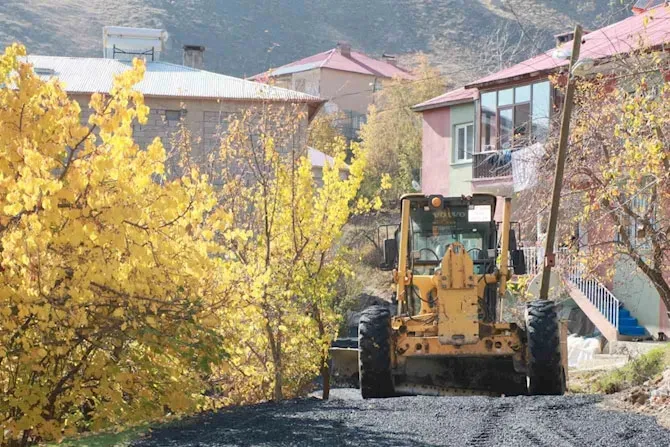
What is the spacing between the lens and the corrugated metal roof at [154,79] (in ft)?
132

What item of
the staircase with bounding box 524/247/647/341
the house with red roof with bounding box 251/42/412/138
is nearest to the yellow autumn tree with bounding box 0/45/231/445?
the staircase with bounding box 524/247/647/341

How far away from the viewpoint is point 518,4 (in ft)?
376

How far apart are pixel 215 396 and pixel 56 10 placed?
10298cm

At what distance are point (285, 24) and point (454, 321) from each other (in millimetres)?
108096

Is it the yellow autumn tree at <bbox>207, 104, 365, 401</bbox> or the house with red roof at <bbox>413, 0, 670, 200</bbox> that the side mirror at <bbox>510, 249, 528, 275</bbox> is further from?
the house with red roof at <bbox>413, 0, 670, 200</bbox>

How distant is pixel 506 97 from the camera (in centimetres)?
3400

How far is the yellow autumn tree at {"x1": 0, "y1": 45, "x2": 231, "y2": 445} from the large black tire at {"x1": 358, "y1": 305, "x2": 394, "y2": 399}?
9.71 feet

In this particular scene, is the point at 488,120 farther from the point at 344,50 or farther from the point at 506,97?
the point at 344,50

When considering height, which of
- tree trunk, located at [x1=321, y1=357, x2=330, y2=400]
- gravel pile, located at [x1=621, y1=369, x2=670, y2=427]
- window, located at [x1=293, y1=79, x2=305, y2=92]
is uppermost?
window, located at [x1=293, y1=79, x2=305, y2=92]

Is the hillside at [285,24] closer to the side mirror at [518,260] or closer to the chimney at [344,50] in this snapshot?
the chimney at [344,50]

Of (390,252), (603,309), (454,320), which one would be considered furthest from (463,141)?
(454,320)

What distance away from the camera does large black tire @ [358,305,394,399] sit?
14.7 meters

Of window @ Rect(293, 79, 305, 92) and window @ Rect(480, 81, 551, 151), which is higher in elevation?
window @ Rect(293, 79, 305, 92)

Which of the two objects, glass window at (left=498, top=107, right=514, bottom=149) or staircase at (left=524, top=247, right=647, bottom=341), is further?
glass window at (left=498, top=107, right=514, bottom=149)
